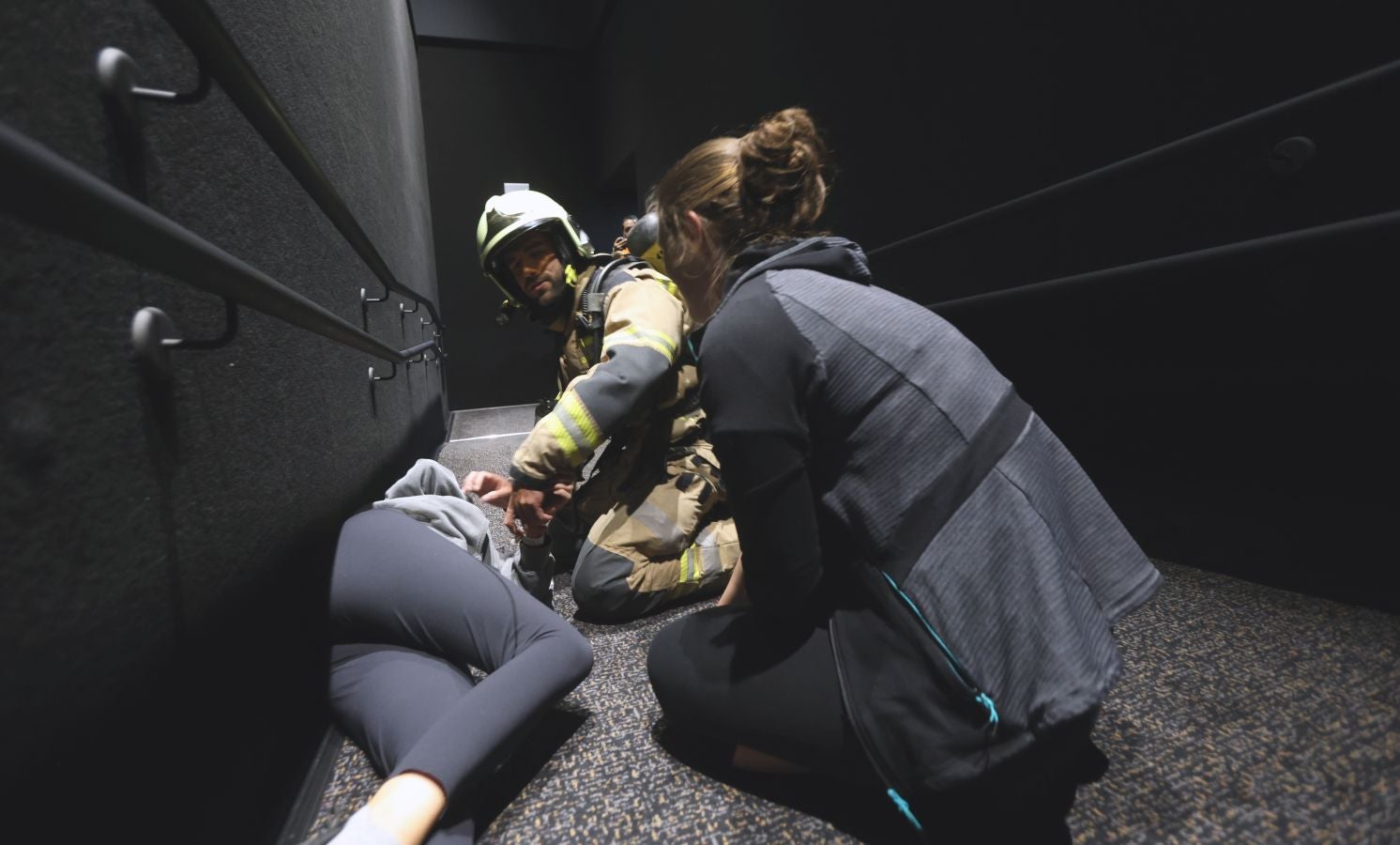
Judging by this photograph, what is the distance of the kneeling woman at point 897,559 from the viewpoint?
62 cm

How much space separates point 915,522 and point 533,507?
859mm

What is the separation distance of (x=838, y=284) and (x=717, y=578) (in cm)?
87

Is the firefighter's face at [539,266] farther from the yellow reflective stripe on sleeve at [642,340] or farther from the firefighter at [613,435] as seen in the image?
the yellow reflective stripe on sleeve at [642,340]

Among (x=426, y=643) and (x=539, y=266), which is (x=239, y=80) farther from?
(x=539, y=266)

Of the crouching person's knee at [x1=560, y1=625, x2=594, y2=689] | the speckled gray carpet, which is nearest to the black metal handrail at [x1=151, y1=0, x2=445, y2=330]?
the crouching person's knee at [x1=560, y1=625, x2=594, y2=689]

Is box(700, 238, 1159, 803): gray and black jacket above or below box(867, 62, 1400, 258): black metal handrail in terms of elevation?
below

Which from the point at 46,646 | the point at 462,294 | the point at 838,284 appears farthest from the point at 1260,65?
the point at 462,294

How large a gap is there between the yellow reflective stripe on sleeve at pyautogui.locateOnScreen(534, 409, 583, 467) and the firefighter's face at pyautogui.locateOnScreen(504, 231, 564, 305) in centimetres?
55

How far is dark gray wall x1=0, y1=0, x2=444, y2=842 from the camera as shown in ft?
1.42

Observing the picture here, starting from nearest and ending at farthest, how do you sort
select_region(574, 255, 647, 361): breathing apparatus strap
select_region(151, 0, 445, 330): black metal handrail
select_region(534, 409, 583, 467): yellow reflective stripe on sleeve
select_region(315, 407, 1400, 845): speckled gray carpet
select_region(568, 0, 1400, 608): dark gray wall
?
1. select_region(151, 0, 445, 330): black metal handrail
2. select_region(315, 407, 1400, 845): speckled gray carpet
3. select_region(568, 0, 1400, 608): dark gray wall
4. select_region(534, 409, 583, 467): yellow reflective stripe on sleeve
5. select_region(574, 255, 647, 361): breathing apparatus strap

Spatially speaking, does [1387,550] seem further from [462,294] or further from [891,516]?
[462,294]

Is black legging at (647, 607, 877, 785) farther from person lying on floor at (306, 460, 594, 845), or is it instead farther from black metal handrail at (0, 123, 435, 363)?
black metal handrail at (0, 123, 435, 363)

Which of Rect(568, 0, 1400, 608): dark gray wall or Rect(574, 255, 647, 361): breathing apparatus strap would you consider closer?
Rect(568, 0, 1400, 608): dark gray wall

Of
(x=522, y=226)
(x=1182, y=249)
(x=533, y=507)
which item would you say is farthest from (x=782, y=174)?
(x=1182, y=249)
